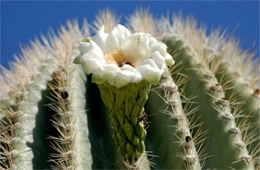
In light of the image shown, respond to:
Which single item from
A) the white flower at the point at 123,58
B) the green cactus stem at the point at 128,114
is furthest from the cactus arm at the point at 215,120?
the white flower at the point at 123,58

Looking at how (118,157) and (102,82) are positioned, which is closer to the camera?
(102,82)

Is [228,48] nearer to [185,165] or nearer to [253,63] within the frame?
[253,63]

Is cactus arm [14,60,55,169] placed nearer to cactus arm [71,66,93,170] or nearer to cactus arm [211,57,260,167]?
cactus arm [71,66,93,170]

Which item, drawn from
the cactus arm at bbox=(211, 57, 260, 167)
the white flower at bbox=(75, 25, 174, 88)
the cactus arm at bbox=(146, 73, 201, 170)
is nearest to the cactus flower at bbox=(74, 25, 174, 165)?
the white flower at bbox=(75, 25, 174, 88)

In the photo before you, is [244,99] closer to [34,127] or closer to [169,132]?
[169,132]

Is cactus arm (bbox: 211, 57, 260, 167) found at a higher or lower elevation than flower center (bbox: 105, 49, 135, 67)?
lower

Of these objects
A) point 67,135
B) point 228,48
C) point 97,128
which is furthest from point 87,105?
point 228,48

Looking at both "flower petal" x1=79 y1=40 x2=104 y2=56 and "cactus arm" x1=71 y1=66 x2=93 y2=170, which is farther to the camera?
"cactus arm" x1=71 y1=66 x2=93 y2=170
